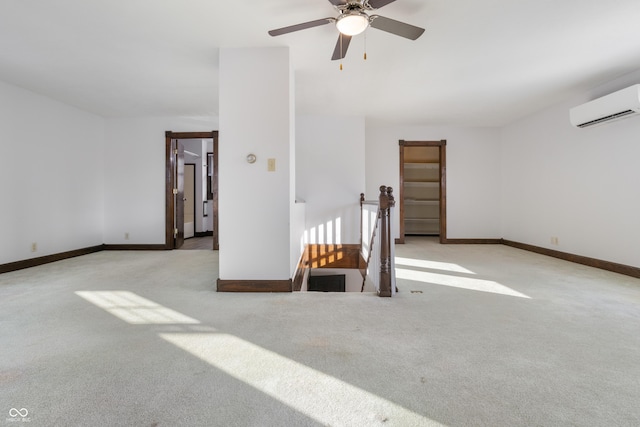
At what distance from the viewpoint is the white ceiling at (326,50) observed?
2.35 metres

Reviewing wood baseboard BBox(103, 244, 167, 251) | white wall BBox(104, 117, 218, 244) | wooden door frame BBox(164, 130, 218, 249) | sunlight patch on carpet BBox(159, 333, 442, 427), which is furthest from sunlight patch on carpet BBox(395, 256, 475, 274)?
wood baseboard BBox(103, 244, 167, 251)

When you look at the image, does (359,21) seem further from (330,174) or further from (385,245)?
(330,174)

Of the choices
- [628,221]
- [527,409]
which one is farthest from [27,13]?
[628,221]

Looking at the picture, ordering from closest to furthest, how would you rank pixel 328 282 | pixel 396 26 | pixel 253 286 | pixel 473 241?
pixel 396 26 → pixel 253 286 → pixel 328 282 → pixel 473 241

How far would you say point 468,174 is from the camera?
6.15 meters

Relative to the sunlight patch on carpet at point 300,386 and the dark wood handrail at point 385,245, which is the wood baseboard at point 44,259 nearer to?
the sunlight patch on carpet at point 300,386

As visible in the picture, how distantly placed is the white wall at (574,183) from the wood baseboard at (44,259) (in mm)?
7835

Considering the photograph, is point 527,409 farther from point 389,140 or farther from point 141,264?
point 389,140

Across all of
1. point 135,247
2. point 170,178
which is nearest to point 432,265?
point 170,178

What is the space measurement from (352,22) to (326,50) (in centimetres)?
101

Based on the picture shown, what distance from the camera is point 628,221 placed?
355 centimetres

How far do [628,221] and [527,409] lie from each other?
3819 millimetres

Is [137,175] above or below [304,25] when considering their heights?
below

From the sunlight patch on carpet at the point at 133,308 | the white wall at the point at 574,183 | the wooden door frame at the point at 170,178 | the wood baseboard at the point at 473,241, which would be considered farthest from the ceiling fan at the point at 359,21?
the wood baseboard at the point at 473,241
